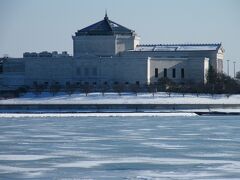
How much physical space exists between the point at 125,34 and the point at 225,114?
34.7 meters

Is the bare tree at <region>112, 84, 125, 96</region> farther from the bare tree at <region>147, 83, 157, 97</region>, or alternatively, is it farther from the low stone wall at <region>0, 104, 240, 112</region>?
the low stone wall at <region>0, 104, 240, 112</region>

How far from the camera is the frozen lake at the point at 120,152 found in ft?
82.0

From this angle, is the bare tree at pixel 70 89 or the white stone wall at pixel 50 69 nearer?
the bare tree at pixel 70 89

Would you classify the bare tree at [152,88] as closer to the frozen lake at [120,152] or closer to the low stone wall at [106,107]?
the low stone wall at [106,107]

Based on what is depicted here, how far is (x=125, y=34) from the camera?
→ 90.6 meters

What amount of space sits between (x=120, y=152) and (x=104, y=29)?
6133 cm

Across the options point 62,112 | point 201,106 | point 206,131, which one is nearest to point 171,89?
point 201,106

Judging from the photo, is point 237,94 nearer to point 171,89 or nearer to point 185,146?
point 171,89

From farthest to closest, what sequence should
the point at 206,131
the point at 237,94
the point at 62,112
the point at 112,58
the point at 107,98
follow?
the point at 112,58
the point at 237,94
the point at 107,98
the point at 62,112
the point at 206,131

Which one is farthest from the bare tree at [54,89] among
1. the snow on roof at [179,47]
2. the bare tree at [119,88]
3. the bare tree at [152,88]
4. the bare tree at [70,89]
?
the snow on roof at [179,47]

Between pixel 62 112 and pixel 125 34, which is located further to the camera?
pixel 125 34

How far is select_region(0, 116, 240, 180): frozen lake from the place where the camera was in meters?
25.0

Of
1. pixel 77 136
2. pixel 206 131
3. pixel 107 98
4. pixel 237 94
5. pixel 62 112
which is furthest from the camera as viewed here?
pixel 237 94

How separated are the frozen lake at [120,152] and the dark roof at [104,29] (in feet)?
156
